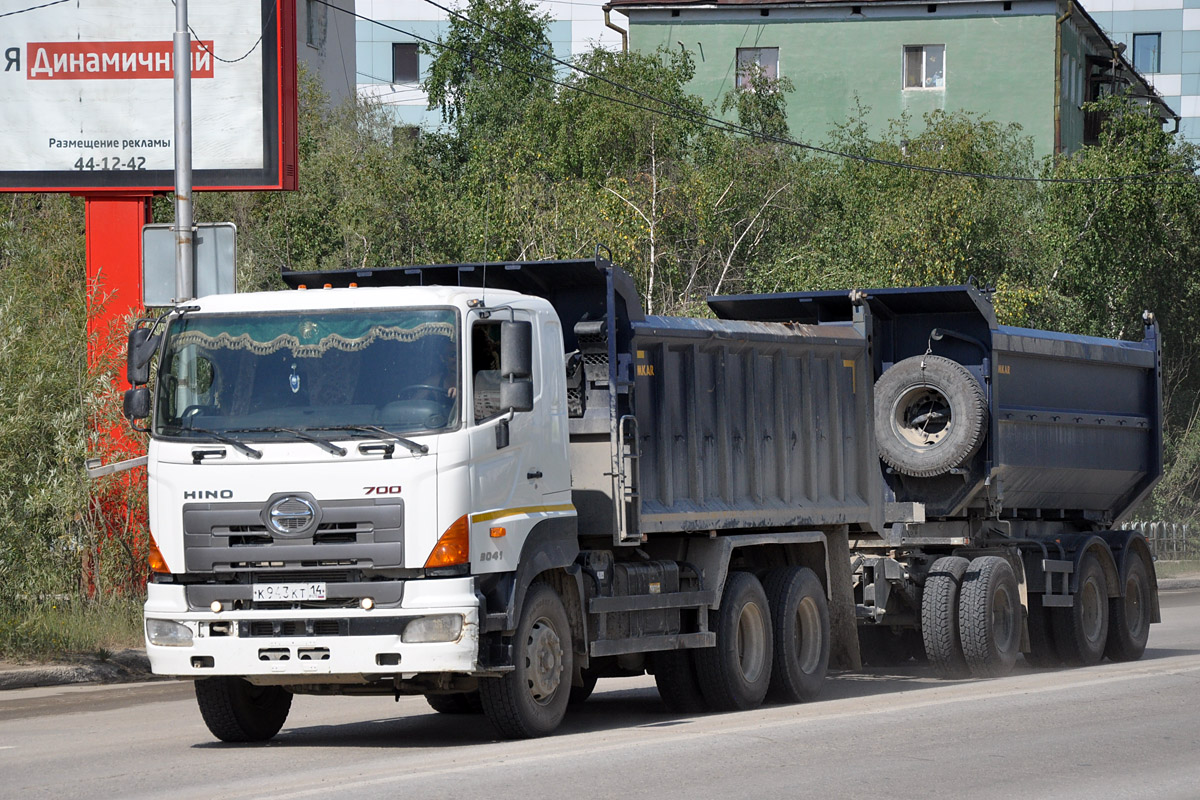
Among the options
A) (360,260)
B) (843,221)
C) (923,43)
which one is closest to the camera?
(360,260)

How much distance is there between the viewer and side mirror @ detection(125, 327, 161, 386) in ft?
34.2

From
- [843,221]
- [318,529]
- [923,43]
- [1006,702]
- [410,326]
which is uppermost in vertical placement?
[923,43]

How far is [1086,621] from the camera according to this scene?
55.4ft

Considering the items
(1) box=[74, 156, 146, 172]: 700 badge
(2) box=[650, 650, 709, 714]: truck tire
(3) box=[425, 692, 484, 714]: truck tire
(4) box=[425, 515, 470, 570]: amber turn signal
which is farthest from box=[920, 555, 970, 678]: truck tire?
(1) box=[74, 156, 146, 172]: 700 badge

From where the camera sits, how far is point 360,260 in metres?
32.5

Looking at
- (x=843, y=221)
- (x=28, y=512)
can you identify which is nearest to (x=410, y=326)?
(x=28, y=512)

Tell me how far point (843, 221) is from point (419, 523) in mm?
26200

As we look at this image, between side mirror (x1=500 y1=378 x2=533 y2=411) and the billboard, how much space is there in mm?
11132

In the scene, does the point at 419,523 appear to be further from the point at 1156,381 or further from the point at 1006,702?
the point at 1156,381

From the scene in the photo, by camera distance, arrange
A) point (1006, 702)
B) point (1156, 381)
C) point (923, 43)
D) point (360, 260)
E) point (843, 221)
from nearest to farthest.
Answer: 1. point (1006, 702)
2. point (1156, 381)
3. point (360, 260)
4. point (843, 221)
5. point (923, 43)

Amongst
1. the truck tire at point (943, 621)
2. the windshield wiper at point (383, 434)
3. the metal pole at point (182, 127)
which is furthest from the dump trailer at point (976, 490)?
the windshield wiper at point (383, 434)

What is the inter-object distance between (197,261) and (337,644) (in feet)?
26.1

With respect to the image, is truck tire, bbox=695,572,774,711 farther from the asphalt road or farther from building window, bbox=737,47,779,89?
building window, bbox=737,47,779,89

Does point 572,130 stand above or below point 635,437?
above
